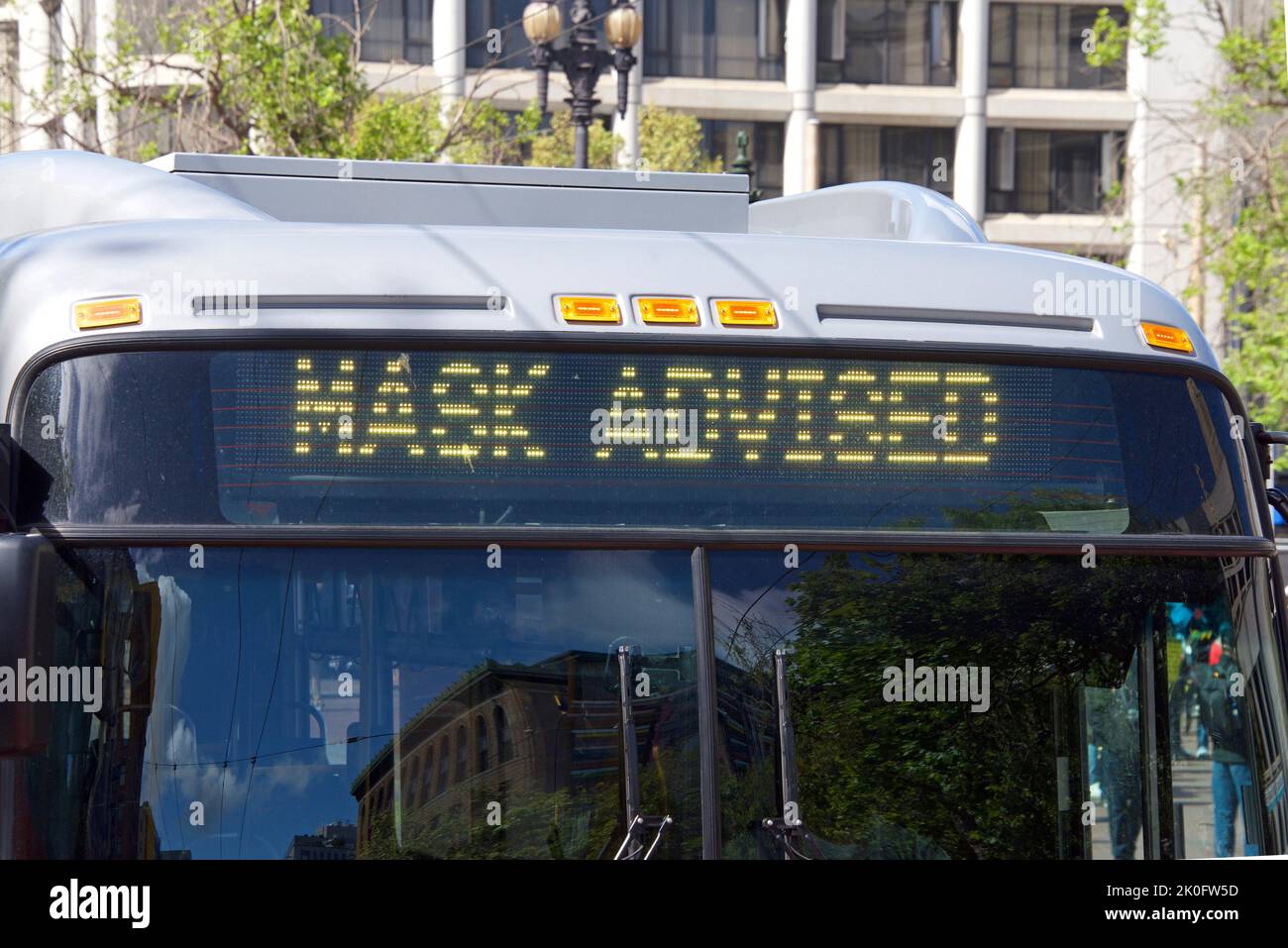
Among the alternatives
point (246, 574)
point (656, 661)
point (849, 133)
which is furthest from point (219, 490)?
point (849, 133)

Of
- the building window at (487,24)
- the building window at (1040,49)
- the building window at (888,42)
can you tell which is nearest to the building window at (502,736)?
the building window at (487,24)

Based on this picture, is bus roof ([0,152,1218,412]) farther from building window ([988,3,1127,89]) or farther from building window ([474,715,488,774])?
building window ([988,3,1127,89])

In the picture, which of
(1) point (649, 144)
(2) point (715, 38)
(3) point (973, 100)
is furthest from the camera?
(3) point (973, 100)

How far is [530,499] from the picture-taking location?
10.1 feet

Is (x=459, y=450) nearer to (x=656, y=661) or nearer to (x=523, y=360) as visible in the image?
(x=523, y=360)

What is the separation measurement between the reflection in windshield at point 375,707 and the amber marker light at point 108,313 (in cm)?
47

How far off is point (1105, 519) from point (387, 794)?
1.55 meters

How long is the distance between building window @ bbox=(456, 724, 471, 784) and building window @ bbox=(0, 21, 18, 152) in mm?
14508

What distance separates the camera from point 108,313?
311 centimetres

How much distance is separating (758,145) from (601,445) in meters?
36.7

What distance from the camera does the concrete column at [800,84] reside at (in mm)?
38000

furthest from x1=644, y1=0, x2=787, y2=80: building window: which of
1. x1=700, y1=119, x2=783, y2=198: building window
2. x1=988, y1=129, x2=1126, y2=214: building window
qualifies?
x1=988, y1=129, x2=1126, y2=214: building window

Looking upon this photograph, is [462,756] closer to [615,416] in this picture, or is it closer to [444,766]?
[444,766]

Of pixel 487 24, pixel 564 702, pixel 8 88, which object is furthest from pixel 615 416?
pixel 487 24
